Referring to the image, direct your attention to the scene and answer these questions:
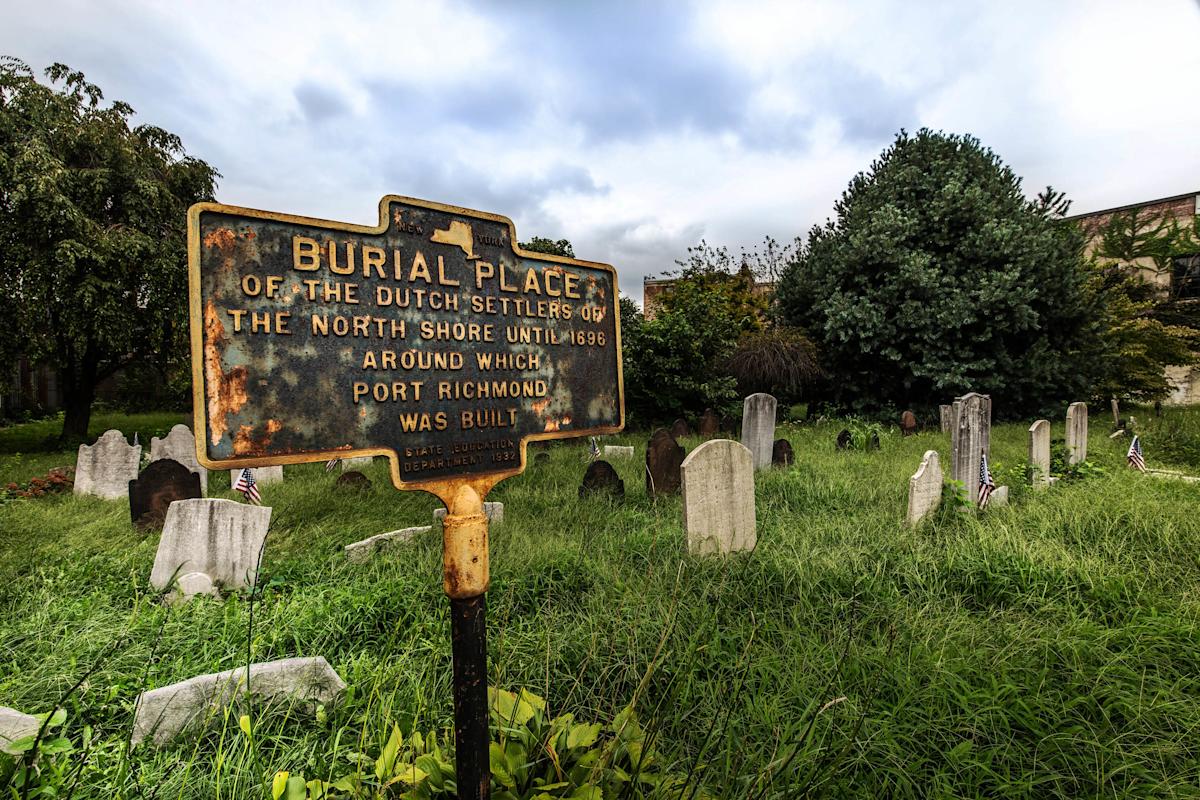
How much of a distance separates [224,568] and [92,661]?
3.74 ft

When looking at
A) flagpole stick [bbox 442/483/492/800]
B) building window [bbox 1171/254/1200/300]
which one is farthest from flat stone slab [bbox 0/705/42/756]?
building window [bbox 1171/254/1200/300]

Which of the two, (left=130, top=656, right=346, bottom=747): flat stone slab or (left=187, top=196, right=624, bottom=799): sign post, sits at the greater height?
(left=187, top=196, right=624, bottom=799): sign post

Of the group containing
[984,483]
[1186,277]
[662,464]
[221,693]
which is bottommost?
[221,693]

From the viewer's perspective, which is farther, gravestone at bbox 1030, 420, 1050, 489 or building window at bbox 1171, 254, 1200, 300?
building window at bbox 1171, 254, 1200, 300

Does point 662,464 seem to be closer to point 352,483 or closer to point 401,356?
point 352,483

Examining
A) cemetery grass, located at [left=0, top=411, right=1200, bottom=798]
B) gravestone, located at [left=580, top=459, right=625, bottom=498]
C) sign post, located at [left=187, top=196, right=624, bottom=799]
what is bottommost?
cemetery grass, located at [left=0, top=411, right=1200, bottom=798]

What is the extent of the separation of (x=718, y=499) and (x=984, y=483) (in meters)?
3.08

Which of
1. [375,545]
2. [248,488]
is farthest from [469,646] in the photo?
[248,488]

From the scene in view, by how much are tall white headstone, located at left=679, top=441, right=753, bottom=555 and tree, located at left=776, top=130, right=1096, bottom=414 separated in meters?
10.7

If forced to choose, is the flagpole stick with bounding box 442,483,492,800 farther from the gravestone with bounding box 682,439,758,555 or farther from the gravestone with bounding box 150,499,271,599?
the gravestone with bounding box 150,499,271,599

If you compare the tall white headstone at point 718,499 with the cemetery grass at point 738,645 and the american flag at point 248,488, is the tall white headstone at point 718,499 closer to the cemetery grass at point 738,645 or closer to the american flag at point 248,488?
the cemetery grass at point 738,645

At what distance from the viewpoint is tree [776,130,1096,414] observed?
1252 centimetres

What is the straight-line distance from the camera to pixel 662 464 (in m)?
5.89

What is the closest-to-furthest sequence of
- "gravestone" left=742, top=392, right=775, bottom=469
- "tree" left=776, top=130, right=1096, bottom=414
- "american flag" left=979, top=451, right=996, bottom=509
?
"american flag" left=979, top=451, right=996, bottom=509, "gravestone" left=742, top=392, right=775, bottom=469, "tree" left=776, top=130, right=1096, bottom=414
